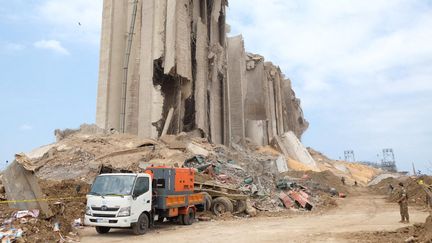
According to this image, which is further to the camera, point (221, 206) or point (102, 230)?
point (221, 206)

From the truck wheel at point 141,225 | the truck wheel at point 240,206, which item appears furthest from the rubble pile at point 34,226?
the truck wheel at point 240,206

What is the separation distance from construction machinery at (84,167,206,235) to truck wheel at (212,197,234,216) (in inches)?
83.8

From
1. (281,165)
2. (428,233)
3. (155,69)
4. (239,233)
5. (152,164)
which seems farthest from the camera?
(281,165)

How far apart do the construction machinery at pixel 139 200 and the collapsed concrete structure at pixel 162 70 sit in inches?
545

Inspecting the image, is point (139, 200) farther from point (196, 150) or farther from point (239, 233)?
point (196, 150)

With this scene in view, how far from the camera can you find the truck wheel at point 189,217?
512 inches

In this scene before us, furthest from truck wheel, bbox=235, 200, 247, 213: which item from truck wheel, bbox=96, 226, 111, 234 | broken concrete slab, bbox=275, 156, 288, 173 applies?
broken concrete slab, bbox=275, 156, 288, 173

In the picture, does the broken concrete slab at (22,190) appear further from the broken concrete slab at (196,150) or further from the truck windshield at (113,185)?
the broken concrete slab at (196,150)

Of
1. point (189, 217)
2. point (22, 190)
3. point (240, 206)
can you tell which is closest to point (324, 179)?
point (240, 206)

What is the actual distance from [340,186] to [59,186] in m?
24.6

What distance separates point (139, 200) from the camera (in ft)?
35.7

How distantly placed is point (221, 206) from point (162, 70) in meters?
14.4

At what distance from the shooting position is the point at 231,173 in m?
20.4

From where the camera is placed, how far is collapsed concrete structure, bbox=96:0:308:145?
2691 centimetres
